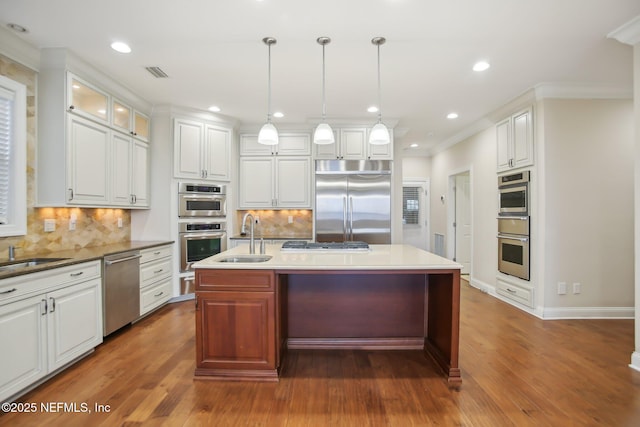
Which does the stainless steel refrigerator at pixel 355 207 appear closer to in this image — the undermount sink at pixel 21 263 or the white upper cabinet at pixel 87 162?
the white upper cabinet at pixel 87 162

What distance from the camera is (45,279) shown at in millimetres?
2287

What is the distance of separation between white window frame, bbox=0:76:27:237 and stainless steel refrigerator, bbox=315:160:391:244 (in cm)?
326

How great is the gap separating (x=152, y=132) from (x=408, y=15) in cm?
355

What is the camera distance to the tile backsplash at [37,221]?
271 cm

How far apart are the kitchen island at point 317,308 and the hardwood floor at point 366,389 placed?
12 cm

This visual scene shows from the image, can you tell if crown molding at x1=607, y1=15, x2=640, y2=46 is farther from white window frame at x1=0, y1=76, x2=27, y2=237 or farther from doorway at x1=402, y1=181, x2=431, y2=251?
doorway at x1=402, y1=181, x2=431, y2=251

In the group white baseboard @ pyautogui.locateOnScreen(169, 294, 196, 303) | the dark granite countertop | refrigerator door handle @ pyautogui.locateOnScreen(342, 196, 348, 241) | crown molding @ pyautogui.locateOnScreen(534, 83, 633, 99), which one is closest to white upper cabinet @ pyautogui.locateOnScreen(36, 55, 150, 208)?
the dark granite countertop

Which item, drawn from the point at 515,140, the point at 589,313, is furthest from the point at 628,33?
the point at 589,313

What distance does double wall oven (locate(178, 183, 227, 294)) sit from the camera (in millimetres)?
4402

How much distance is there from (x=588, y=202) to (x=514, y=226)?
788 millimetres

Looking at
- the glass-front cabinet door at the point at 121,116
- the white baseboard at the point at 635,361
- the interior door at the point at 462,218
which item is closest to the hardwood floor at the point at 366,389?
the white baseboard at the point at 635,361

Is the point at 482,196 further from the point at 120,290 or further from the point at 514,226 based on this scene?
the point at 120,290

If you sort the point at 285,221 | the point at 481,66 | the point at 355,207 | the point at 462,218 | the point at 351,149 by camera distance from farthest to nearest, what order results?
the point at 462,218 < the point at 285,221 < the point at 351,149 < the point at 355,207 < the point at 481,66

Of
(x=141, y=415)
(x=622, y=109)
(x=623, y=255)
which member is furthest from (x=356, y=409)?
(x=622, y=109)
